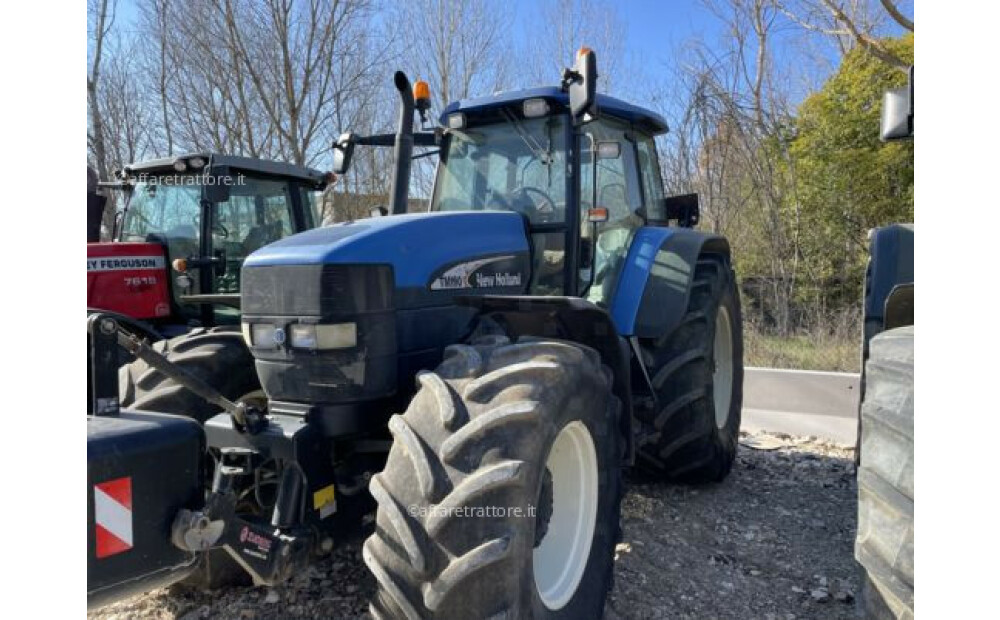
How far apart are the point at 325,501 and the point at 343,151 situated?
2024 millimetres

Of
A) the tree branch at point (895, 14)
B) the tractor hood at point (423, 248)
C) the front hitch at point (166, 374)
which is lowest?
the front hitch at point (166, 374)

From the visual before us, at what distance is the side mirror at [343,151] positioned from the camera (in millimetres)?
3598

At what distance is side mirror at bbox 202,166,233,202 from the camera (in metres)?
5.68

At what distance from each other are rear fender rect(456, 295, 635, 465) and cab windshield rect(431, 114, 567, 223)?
2.24ft

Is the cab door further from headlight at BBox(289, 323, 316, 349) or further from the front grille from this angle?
headlight at BBox(289, 323, 316, 349)

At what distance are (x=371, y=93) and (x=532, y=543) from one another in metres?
12.4

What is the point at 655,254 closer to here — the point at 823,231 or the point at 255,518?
the point at 255,518

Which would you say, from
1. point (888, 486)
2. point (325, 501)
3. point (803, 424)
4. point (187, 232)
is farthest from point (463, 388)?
point (187, 232)

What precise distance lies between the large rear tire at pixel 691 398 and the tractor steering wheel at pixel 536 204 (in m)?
0.84

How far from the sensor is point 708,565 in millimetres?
3150

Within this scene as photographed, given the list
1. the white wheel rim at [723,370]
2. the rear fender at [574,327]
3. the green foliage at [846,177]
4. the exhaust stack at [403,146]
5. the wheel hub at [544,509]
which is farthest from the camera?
the green foliage at [846,177]

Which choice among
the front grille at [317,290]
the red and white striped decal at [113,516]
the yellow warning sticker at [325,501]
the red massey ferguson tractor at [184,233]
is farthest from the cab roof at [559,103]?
the red massey ferguson tractor at [184,233]

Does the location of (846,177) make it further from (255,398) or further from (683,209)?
(255,398)

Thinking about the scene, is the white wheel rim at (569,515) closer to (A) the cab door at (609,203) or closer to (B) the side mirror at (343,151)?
(A) the cab door at (609,203)
